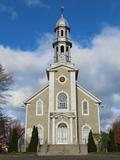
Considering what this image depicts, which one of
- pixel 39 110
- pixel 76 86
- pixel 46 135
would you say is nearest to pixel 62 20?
pixel 76 86

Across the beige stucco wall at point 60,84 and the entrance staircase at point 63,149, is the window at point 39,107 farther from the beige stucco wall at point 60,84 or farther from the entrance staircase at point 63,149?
the entrance staircase at point 63,149

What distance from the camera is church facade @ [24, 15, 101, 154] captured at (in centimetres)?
4375

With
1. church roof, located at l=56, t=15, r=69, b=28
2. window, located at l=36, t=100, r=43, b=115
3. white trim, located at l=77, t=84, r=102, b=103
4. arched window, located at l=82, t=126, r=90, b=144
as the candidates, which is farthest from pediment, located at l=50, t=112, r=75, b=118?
church roof, located at l=56, t=15, r=69, b=28

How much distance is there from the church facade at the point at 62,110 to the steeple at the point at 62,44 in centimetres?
49

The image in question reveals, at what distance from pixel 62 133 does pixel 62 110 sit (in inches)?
133

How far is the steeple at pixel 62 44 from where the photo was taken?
48894mm

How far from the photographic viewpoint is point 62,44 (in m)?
49.6

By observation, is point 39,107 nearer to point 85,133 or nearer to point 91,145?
point 85,133

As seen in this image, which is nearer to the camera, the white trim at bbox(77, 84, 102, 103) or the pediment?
the pediment

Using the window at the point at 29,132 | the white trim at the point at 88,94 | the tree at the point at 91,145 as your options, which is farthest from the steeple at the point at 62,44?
the tree at the point at 91,145

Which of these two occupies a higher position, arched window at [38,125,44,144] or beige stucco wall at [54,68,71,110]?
beige stucco wall at [54,68,71,110]

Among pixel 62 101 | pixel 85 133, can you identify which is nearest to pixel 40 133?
pixel 62 101

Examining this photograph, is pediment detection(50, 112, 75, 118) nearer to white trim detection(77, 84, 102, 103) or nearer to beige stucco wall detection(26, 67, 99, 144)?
beige stucco wall detection(26, 67, 99, 144)

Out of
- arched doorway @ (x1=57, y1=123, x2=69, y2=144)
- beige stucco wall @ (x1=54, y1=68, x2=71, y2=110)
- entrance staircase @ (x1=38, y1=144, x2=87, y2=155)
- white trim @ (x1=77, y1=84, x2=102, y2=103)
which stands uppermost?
beige stucco wall @ (x1=54, y1=68, x2=71, y2=110)
